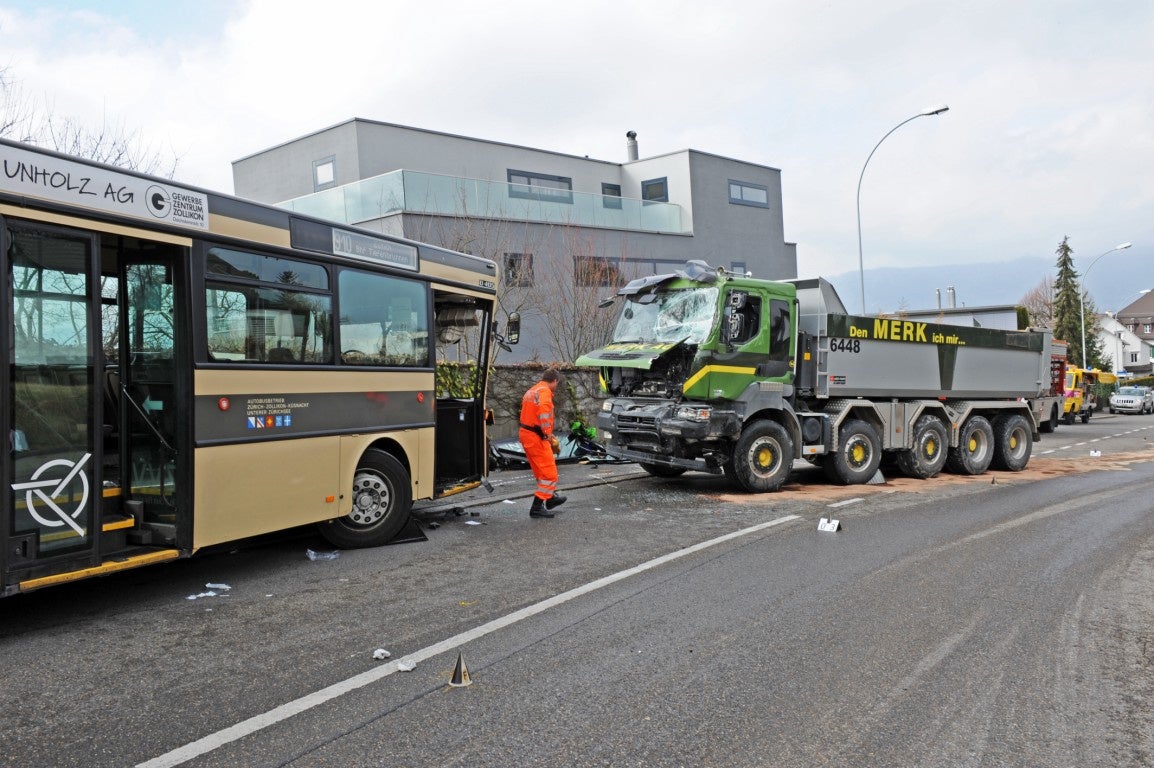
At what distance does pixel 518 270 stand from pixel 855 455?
1225 cm

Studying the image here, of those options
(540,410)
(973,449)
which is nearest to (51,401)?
(540,410)

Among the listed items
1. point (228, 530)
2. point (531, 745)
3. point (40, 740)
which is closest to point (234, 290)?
point (228, 530)

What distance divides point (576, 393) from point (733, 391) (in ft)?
26.8

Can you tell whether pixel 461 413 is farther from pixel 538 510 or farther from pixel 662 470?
pixel 662 470

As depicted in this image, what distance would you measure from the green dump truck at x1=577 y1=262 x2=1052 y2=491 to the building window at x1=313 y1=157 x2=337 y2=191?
16.8 meters

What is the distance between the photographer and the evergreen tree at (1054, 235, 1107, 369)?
65.8 metres

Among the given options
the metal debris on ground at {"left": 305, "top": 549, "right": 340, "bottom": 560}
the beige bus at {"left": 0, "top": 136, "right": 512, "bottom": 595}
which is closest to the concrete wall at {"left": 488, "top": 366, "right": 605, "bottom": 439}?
the beige bus at {"left": 0, "top": 136, "right": 512, "bottom": 595}

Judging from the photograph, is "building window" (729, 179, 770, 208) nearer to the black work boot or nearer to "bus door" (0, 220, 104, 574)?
the black work boot

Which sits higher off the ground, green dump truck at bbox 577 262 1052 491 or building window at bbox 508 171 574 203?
building window at bbox 508 171 574 203

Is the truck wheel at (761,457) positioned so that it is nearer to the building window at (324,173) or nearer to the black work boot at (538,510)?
the black work boot at (538,510)

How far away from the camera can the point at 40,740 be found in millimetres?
3645

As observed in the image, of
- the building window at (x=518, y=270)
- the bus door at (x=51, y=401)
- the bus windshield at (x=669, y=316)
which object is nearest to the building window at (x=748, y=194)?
the building window at (x=518, y=270)

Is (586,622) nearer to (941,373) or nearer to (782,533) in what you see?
(782,533)

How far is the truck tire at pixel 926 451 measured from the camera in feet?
44.2
